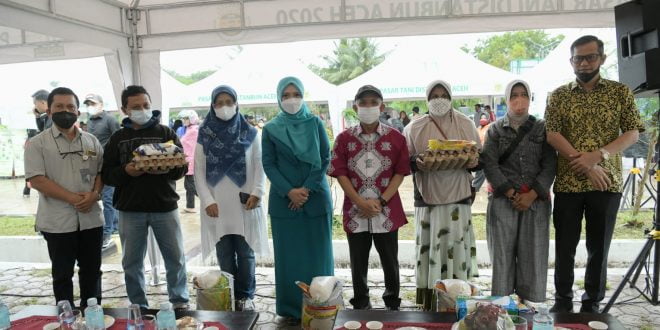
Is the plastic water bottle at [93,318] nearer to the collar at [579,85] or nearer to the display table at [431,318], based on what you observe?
the display table at [431,318]

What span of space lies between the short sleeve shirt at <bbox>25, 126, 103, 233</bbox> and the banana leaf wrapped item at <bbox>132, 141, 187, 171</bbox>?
1.42ft

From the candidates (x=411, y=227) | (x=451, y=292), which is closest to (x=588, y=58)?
(x=451, y=292)

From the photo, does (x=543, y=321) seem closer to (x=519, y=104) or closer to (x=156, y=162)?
(x=519, y=104)

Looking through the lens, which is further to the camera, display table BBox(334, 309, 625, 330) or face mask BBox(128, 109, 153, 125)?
face mask BBox(128, 109, 153, 125)

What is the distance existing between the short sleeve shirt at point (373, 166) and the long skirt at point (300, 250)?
0.24 m

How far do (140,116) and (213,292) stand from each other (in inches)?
50.4

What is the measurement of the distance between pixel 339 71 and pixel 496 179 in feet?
92.6

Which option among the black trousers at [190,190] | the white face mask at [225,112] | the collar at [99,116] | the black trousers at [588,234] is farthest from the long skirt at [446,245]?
the black trousers at [190,190]

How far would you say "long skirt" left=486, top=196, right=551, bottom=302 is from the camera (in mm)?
2875

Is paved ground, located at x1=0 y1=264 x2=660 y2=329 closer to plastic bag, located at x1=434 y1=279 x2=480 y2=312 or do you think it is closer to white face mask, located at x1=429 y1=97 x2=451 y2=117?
plastic bag, located at x1=434 y1=279 x2=480 y2=312

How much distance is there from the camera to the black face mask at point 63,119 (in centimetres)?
289

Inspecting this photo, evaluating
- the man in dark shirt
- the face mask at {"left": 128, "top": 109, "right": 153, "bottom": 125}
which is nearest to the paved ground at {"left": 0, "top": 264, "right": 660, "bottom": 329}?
A: the man in dark shirt

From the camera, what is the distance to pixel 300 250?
9.98ft

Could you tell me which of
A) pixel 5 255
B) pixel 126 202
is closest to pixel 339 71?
pixel 5 255
